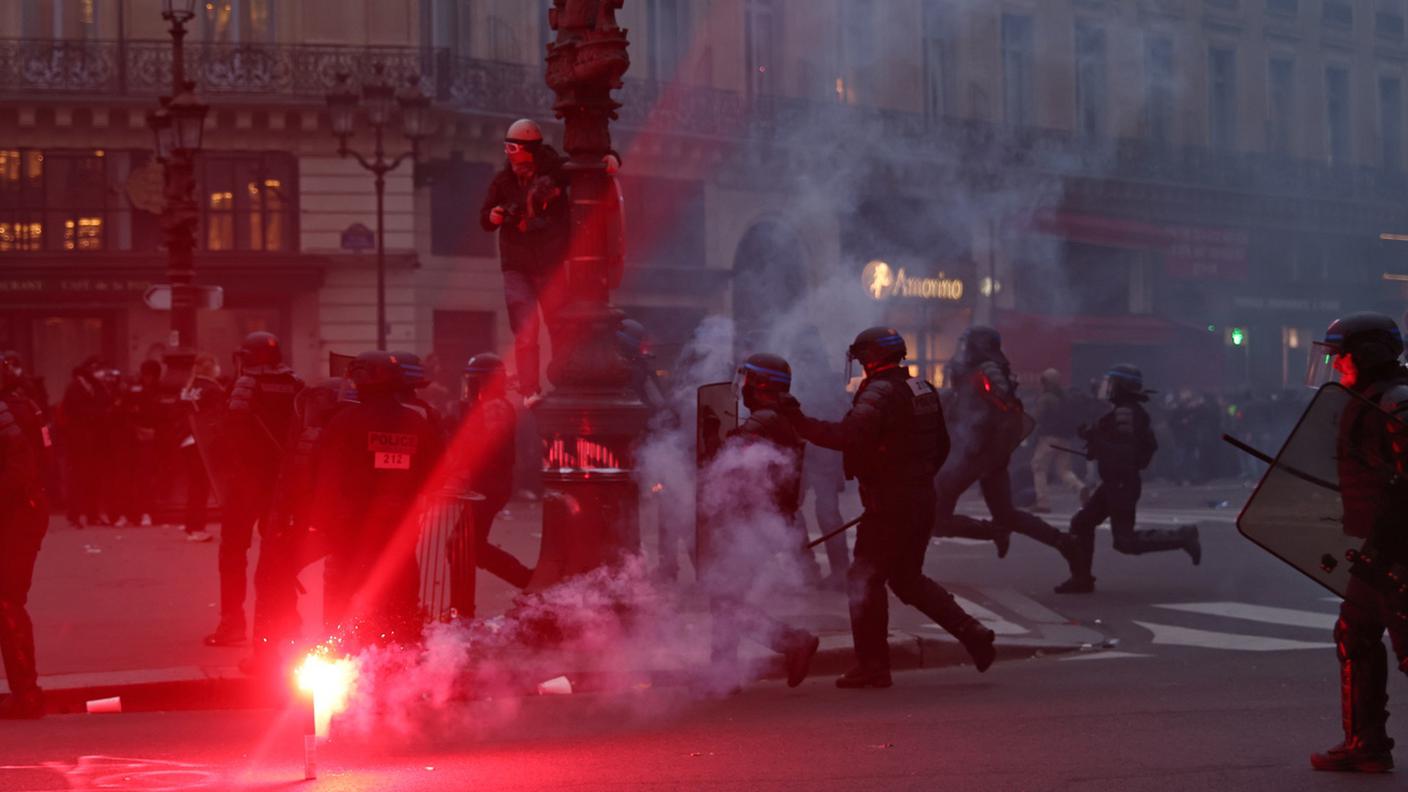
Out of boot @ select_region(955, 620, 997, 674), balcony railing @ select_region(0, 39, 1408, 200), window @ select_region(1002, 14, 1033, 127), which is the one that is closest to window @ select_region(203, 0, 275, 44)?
balcony railing @ select_region(0, 39, 1408, 200)

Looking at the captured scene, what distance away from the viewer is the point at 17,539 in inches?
317

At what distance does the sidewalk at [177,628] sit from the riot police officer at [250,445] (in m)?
0.30

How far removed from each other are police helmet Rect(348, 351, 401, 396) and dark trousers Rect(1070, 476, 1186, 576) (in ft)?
19.7

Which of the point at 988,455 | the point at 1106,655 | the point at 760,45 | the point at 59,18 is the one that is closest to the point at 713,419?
the point at 1106,655

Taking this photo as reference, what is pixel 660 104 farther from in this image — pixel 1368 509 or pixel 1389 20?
pixel 1368 509

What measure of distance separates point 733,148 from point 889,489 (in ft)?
40.8

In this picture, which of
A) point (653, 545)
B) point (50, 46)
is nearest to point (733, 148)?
point (653, 545)

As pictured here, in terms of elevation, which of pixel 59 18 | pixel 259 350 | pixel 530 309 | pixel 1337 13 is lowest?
pixel 259 350

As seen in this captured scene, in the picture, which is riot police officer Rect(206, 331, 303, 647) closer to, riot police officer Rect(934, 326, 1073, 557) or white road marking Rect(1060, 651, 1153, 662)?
white road marking Rect(1060, 651, 1153, 662)

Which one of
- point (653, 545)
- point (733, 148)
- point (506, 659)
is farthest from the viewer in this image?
point (733, 148)

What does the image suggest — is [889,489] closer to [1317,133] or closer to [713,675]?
A: [713,675]

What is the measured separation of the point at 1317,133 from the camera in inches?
758

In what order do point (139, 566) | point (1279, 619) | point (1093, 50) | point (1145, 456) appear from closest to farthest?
point (1279, 619), point (1145, 456), point (139, 566), point (1093, 50)

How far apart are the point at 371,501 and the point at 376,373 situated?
A: 53 centimetres
